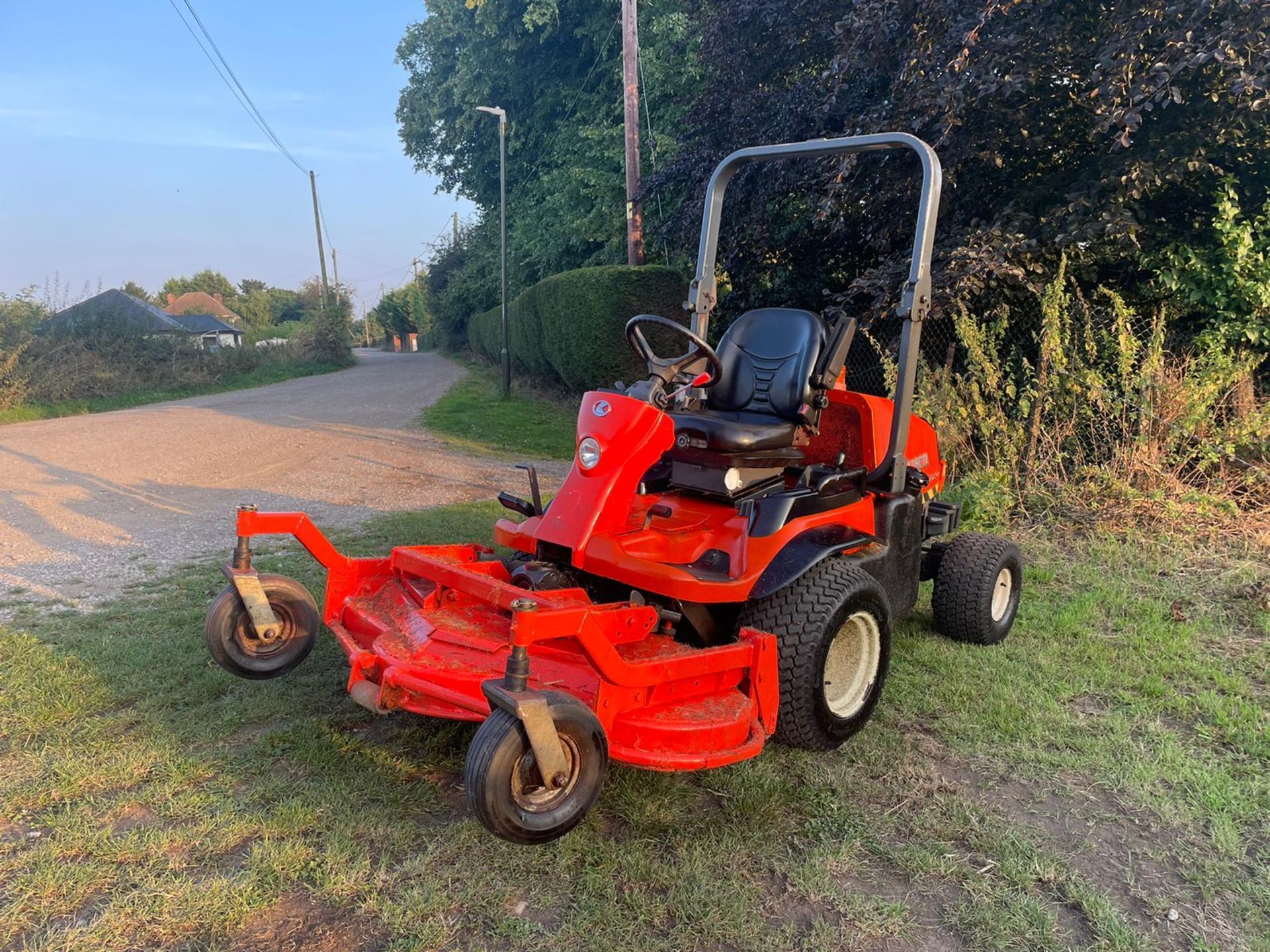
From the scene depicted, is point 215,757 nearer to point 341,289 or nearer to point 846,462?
point 846,462

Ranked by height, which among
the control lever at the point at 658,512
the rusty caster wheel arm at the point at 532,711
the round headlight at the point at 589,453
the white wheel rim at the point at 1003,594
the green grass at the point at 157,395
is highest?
the round headlight at the point at 589,453

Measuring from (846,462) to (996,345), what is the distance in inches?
178

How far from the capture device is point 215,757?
3.10 m

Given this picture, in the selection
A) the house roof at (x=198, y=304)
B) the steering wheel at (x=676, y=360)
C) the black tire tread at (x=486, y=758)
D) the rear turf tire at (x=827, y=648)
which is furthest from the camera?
the house roof at (x=198, y=304)

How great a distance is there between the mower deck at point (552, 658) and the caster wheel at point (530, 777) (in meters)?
0.20

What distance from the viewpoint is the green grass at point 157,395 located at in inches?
612

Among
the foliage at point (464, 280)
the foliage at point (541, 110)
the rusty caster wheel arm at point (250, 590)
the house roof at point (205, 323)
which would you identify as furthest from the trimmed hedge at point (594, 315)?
the house roof at point (205, 323)

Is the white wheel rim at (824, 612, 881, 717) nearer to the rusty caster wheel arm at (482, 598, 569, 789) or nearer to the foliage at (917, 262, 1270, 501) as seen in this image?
the rusty caster wheel arm at (482, 598, 569, 789)

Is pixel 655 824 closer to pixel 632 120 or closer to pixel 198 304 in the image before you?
pixel 632 120

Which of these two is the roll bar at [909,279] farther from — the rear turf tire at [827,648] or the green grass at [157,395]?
the green grass at [157,395]

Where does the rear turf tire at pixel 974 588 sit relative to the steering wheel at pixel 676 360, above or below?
below

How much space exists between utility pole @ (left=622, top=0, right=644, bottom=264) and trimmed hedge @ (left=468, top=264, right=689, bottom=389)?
0.52 m

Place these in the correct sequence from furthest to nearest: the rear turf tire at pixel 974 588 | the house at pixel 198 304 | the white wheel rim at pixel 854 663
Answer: the house at pixel 198 304, the rear turf tire at pixel 974 588, the white wheel rim at pixel 854 663

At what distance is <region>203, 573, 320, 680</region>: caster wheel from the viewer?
327cm
